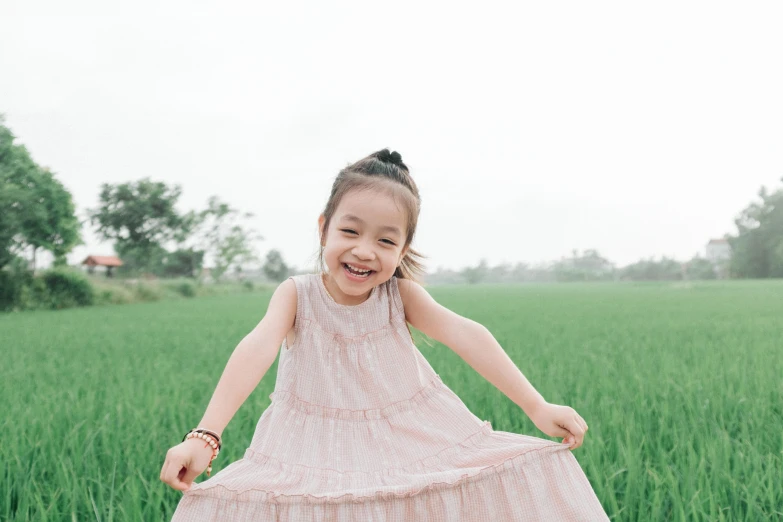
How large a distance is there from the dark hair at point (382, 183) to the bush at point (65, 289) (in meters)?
18.2

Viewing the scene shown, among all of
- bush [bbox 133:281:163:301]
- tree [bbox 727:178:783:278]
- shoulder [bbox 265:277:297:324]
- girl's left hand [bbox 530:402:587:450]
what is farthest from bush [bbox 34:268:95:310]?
tree [bbox 727:178:783:278]

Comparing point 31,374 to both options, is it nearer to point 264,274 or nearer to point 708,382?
point 708,382

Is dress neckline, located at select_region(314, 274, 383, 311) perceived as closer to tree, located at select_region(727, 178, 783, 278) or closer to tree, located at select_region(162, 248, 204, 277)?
tree, located at select_region(162, 248, 204, 277)

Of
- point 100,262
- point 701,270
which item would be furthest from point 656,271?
point 100,262

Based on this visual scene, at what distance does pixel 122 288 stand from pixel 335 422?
20.9m

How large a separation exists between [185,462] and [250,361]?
11.8 inches

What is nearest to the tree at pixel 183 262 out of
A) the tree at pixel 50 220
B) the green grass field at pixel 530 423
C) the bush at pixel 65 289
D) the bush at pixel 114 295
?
the bush at pixel 114 295

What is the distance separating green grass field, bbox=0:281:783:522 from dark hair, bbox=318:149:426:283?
39.2 inches

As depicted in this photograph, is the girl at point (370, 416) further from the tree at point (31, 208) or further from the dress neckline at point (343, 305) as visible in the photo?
the tree at point (31, 208)

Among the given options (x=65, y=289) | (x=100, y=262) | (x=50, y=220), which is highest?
(x=50, y=220)

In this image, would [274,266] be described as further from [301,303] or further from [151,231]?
[301,303]

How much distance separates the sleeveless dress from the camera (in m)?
1.14

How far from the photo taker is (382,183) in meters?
1.41

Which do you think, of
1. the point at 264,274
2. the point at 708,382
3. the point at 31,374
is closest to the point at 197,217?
the point at 264,274
